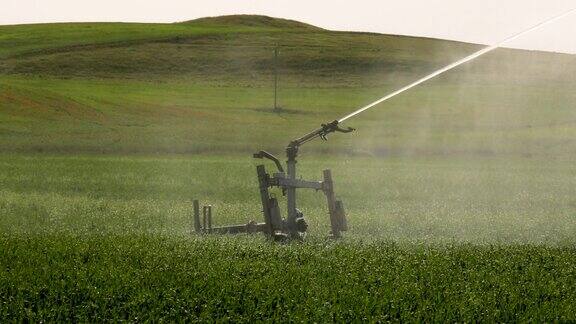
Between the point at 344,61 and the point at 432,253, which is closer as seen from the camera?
the point at 432,253

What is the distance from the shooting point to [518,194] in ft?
101

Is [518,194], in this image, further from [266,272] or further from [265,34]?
[265,34]

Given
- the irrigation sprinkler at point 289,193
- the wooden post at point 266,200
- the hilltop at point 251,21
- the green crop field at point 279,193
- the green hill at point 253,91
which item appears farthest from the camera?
the hilltop at point 251,21

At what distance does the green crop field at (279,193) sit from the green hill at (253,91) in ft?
1.08

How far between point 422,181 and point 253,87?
54868 mm

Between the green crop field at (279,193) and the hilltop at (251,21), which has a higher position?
the hilltop at (251,21)

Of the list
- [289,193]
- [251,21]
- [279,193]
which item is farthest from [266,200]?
[251,21]

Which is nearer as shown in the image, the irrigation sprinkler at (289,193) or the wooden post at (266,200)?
the irrigation sprinkler at (289,193)

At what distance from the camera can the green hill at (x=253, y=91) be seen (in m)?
54.8

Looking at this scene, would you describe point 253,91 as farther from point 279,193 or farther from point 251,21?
point 251,21

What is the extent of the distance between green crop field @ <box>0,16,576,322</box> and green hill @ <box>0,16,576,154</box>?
329 mm

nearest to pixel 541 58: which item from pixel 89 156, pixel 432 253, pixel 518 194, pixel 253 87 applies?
pixel 253 87

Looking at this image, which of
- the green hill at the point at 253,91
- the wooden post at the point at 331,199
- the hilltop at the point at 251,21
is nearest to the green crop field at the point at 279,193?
the green hill at the point at 253,91

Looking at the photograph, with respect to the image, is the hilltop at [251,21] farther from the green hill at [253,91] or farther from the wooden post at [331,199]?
the wooden post at [331,199]
